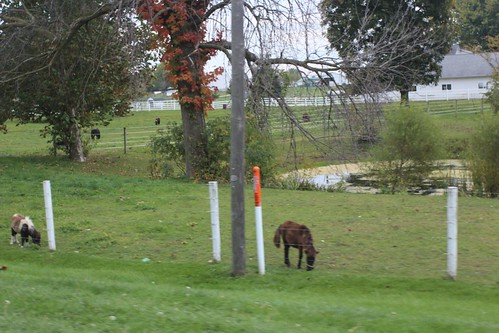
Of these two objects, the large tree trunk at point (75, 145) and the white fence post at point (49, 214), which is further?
the large tree trunk at point (75, 145)

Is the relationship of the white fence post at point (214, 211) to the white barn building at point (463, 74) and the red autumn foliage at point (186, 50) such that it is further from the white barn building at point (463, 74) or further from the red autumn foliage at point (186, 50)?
the white barn building at point (463, 74)

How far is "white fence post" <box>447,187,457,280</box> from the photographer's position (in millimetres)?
8461

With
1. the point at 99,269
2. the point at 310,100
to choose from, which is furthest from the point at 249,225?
the point at 310,100

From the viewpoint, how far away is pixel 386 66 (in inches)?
738

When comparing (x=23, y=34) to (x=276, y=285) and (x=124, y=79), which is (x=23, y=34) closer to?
(x=124, y=79)

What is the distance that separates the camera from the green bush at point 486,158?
68.7 ft

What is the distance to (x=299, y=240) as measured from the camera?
9625 mm

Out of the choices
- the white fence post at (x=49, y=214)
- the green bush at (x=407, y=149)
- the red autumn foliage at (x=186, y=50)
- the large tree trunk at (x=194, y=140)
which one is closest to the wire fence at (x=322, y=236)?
the white fence post at (x=49, y=214)

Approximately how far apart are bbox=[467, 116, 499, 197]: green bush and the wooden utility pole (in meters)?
14.0

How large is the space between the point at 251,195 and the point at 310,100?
11.3ft

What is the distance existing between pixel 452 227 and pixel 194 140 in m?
14.8

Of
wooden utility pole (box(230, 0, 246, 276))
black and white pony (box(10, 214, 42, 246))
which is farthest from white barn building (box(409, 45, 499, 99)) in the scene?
wooden utility pole (box(230, 0, 246, 276))

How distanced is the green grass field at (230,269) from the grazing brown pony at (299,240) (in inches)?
10.0

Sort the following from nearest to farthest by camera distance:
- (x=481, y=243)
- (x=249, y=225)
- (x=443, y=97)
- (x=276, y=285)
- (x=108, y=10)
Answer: (x=276, y=285) → (x=481, y=243) → (x=249, y=225) → (x=108, y=10) → (x=443, y=97)
